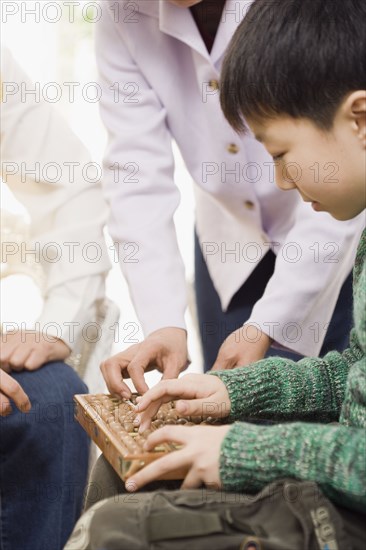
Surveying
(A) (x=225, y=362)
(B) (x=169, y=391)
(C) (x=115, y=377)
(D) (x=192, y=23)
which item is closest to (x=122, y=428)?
(B) (x=169, y=391)

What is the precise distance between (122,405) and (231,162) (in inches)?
22.1

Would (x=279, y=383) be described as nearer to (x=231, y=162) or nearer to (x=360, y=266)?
(x=360, y=266)

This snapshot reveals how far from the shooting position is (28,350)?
144cm

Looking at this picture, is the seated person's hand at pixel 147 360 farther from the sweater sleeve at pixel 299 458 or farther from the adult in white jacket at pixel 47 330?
the sweater sleeve at pixel 299 458

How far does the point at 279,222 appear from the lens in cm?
153

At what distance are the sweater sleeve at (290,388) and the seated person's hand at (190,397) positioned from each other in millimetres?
14

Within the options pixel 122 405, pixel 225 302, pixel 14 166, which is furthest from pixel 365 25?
pixel 14 166

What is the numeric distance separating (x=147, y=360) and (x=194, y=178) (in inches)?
16.7

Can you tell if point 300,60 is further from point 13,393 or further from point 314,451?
point 13,393

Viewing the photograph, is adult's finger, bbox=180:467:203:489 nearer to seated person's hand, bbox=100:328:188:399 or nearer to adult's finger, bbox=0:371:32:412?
seated person's hand, bbox=100:328:188:399

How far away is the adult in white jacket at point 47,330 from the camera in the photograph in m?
1.39

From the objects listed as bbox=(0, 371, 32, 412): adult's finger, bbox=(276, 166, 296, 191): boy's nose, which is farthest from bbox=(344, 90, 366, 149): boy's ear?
bbox=(0, 371, 32, 412): adult's finger

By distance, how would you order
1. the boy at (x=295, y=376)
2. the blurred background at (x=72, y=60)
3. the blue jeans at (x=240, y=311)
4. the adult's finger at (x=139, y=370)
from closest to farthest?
the boy at (x=295, y=376), the adult's finger at (x=139, y=370), the blue jeans at (x=240, y=311), the blurred background at (x=72, y=60)

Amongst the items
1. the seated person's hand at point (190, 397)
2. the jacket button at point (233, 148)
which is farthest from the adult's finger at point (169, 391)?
the jacket button at point (233, 148)
